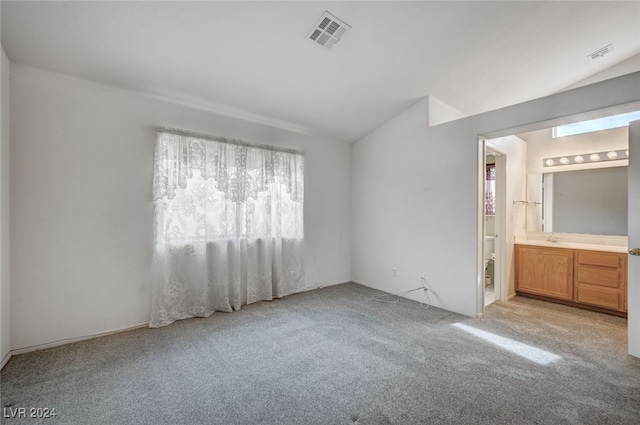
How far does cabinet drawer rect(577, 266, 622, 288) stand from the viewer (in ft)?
10.6

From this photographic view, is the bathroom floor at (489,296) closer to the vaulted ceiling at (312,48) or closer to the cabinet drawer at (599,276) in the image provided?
the cabinet drawer at (599,276)

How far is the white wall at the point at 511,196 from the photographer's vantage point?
149 inches

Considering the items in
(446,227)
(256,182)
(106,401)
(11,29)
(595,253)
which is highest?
(11,29)

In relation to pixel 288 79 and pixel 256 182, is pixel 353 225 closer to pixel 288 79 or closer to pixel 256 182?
pixel 256 182

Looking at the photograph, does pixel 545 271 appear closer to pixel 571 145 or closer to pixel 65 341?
pixel 571 145

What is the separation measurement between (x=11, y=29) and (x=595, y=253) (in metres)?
6.16

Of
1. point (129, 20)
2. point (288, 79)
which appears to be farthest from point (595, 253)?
point (129, 20)

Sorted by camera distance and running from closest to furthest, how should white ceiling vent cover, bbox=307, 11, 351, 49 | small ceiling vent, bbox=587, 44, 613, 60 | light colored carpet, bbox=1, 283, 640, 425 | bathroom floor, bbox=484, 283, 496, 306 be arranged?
light colored carpet, bbox=1, 283, 640, 425 < white ceiling vent cover, bbox=307, 11, 351, 49 < small ceiling vent, bbox=587, 44, 613, 60 < bathroom floor, bbox=484, 283, 496, 306

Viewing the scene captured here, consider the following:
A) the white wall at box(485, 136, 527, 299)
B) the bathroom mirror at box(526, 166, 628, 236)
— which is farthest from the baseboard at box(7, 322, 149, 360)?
the bathroom mirror at box(526, 166, 628, 236)

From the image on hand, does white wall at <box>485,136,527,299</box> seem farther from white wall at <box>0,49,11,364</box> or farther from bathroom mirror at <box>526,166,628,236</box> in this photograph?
white wall at <box>0,49,11,364</box>

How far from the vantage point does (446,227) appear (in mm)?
3402

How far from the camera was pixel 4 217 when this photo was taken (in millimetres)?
2141

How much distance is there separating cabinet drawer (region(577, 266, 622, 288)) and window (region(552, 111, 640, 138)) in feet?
6.12

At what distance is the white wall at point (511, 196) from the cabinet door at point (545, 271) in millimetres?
124
